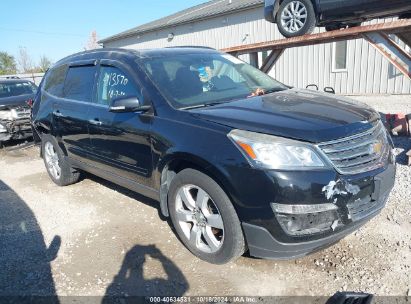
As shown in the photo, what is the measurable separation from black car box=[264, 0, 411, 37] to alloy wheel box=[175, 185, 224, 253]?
16.4 ft

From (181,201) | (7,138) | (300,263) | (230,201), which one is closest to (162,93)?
(181,201)

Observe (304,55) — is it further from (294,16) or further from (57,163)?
(57,163)

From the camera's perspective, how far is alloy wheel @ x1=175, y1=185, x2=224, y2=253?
9.92ft

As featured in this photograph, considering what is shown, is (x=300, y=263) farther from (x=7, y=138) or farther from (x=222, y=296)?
(x=7, y=138)

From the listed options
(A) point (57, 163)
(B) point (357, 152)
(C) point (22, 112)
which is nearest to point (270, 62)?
(A) point (57, 163)

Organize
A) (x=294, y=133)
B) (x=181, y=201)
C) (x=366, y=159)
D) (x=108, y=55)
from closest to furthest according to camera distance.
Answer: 1. (x=294, y=133)
2. (x=366, y=159)
3. (x=181, y=201)
4. (x=108, y=55)

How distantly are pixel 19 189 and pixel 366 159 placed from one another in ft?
16.6

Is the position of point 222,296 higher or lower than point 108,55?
lower

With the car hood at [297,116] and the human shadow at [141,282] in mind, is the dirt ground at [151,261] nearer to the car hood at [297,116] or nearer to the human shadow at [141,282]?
the human shadow at [141,282]

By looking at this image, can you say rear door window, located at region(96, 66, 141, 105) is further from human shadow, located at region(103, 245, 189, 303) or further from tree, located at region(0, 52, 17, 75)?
tree, located at region(0, 52, 17, 75)

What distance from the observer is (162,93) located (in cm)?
338

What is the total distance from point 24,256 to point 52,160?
226cm

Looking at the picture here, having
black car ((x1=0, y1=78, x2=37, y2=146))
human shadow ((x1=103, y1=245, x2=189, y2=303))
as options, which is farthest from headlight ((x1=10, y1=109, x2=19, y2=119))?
human shadow ((x1=103, y1=245, x2=189, y2=303))

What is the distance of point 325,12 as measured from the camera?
677 cm
